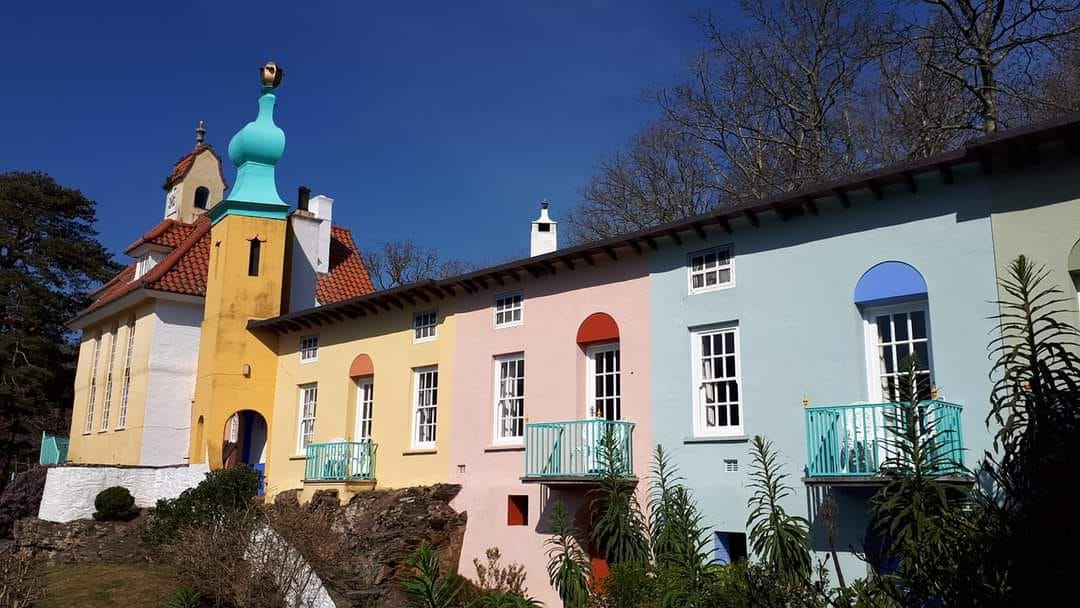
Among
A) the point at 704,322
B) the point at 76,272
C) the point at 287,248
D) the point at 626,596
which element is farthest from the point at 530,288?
the point at 76,272

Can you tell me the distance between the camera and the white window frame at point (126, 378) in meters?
26.3

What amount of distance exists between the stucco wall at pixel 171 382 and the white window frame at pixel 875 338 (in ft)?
61.6

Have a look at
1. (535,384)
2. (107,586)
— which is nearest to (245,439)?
(107,586)

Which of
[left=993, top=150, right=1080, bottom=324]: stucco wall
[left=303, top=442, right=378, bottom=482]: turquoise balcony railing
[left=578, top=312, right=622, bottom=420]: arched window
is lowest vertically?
[left=303, top=442, right=378, bottom=482]: turquoise balcony railing

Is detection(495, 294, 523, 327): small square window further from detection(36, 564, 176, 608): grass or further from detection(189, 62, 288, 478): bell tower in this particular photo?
detection(189, 62, 288, 478): bell tower

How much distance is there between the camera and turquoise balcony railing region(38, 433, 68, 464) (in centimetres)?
3052

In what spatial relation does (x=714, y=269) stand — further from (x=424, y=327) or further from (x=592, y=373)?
(x=424, y=327)

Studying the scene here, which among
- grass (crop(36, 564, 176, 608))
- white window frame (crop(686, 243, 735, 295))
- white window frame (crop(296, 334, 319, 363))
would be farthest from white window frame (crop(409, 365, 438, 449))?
white window frame (crop(686, 243, 735, 295))

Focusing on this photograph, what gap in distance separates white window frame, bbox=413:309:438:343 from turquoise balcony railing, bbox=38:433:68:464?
58.5 feet

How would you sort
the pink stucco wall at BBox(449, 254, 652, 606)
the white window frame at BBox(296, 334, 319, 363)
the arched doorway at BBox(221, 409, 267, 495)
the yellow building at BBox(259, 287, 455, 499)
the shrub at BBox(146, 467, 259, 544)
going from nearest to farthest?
the pink stucco wall at BBox(449, 254, 652, 606) → the yellow building at BBox(259, 287, 455, 499) → the shrub at BBox(146, 467, 259, 544) → the white window frame at BBox(296, 334, 319, 363) → the arched doorway at BBox(221, 409, 267, 495)

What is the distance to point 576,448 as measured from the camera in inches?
579

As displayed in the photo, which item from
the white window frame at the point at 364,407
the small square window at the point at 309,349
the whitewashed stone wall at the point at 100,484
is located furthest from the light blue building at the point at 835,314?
the whitewashed stone wall at the point at 100,484

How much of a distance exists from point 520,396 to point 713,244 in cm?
508

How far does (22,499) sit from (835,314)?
26.2 m
